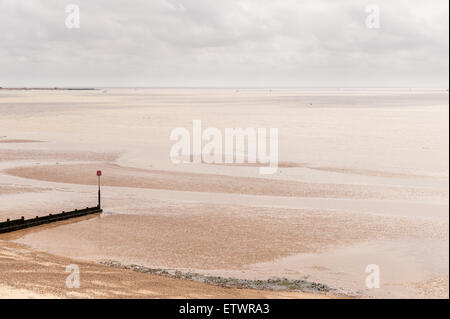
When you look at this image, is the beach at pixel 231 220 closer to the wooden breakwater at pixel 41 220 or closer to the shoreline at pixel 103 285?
the shoreline at pixel 103 285

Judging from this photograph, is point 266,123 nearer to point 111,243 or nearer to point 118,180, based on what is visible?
point 118,180

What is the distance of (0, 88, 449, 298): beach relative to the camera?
18812 millimetres

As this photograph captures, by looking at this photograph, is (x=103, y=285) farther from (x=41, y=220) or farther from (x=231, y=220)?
(x=231, y=220)

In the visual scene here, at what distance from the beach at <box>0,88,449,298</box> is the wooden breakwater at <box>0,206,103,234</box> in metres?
0.71

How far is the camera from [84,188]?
36.4 meters

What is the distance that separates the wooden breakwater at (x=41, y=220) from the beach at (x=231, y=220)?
71 cm

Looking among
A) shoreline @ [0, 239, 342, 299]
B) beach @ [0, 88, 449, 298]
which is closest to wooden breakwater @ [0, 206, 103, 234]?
beach @ [0, 88, 449, 298]

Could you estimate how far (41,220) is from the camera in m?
27.0

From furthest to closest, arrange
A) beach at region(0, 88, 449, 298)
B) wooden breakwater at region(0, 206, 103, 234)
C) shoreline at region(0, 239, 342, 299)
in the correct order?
wooden breakwater at region(0, 206, 103, 234) < beach at region(0, 88, 449, 298) < shoreline at region(0, 239, 342, 299)

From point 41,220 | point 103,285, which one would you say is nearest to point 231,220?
point 41,220

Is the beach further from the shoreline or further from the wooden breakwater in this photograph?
the wooden breakwater

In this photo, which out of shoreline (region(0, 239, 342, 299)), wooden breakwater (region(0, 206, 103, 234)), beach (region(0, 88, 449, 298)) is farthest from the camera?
wooden breakwater (region(0, 206, 103, 234))

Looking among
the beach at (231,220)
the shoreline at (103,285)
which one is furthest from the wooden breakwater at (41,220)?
the shoreline at (103,285)
